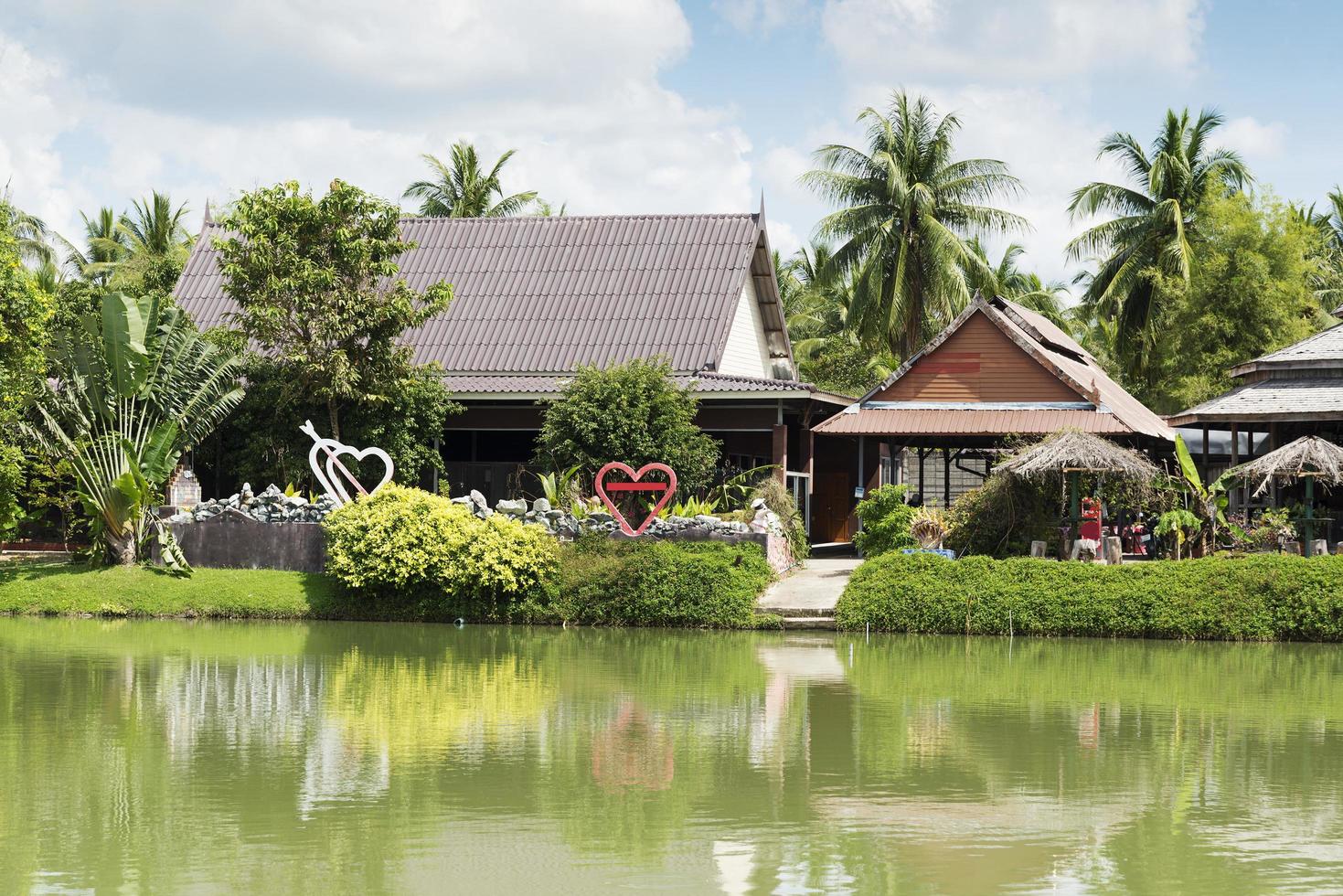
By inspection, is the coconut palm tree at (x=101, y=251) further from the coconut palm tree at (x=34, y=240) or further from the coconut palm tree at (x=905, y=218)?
the coconut palm tree at (x=905, y=218)

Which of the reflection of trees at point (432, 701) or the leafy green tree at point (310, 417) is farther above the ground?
the leafy green tree at point (310, 417)

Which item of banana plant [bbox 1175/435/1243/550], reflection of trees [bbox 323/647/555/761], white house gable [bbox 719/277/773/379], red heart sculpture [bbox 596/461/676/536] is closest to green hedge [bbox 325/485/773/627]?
red heart sculpture [bbox 596/461/676/536]

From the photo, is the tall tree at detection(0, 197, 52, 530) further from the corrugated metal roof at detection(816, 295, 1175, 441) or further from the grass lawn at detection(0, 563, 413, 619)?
the corrugated metal roof at detection(816, 295, 1175, 441)

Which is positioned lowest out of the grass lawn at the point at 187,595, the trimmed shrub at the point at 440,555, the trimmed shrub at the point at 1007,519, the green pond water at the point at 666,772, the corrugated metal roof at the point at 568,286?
the green pond water at the point at 666,772

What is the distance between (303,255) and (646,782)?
15741 millimetres

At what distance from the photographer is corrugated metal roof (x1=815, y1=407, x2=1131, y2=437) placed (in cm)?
2480

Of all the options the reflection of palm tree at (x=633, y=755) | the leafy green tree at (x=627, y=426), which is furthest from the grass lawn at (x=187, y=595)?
the reflection of palm tree at (x=633, y=755)

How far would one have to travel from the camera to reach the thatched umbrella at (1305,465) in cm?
2162

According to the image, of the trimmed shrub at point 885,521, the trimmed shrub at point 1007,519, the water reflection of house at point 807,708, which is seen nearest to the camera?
the water reflection of house at point 807,708

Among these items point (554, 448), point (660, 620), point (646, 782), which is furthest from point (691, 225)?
point (646, 782)

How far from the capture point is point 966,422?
83.1ft

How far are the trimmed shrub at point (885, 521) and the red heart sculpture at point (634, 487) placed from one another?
2951 mm

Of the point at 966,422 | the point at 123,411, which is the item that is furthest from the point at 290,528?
the point at 966,422

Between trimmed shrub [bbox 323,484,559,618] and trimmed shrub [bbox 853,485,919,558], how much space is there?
4985 millimetres
